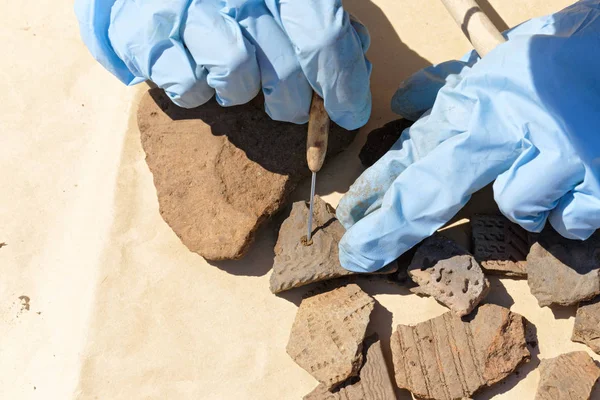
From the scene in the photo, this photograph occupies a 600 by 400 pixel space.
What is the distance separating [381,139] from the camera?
111 inches

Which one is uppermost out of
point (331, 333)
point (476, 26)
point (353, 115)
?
point (353, 115)

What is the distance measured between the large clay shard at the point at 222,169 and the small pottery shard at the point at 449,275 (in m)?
0.63

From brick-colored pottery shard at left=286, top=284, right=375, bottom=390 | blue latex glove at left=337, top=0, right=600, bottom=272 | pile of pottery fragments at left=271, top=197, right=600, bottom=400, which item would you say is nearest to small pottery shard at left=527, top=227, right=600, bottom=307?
pile of pottery fragments at left=271, top=197, right=600, bottom=400

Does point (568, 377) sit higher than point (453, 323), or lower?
lower

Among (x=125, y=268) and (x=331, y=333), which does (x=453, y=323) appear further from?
(x=125, y=268)

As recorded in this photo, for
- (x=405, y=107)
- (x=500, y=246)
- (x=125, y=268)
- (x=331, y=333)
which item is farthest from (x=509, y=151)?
(x=125, y=268)

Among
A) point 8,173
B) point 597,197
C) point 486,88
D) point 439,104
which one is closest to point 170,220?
point 8,173

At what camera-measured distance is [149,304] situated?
2.77 m

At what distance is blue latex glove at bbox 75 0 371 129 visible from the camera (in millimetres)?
2307

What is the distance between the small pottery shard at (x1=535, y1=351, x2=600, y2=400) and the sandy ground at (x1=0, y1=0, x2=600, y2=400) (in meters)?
0.11

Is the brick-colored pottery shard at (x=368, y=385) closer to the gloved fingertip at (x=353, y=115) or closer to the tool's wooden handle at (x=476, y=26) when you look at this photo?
the gloved fingertip at (x=353, y=115)

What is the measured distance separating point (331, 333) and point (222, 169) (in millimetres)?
808

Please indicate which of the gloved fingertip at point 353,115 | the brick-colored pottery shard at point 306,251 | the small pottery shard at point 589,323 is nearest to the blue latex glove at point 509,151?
the brick-colored pottery shard at point 306,251

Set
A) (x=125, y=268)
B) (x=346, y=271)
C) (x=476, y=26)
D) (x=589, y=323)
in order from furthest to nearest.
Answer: (x=125, y=268)
(x=476, y=26)
(x=346, y=271)
(x=589, y=323)
